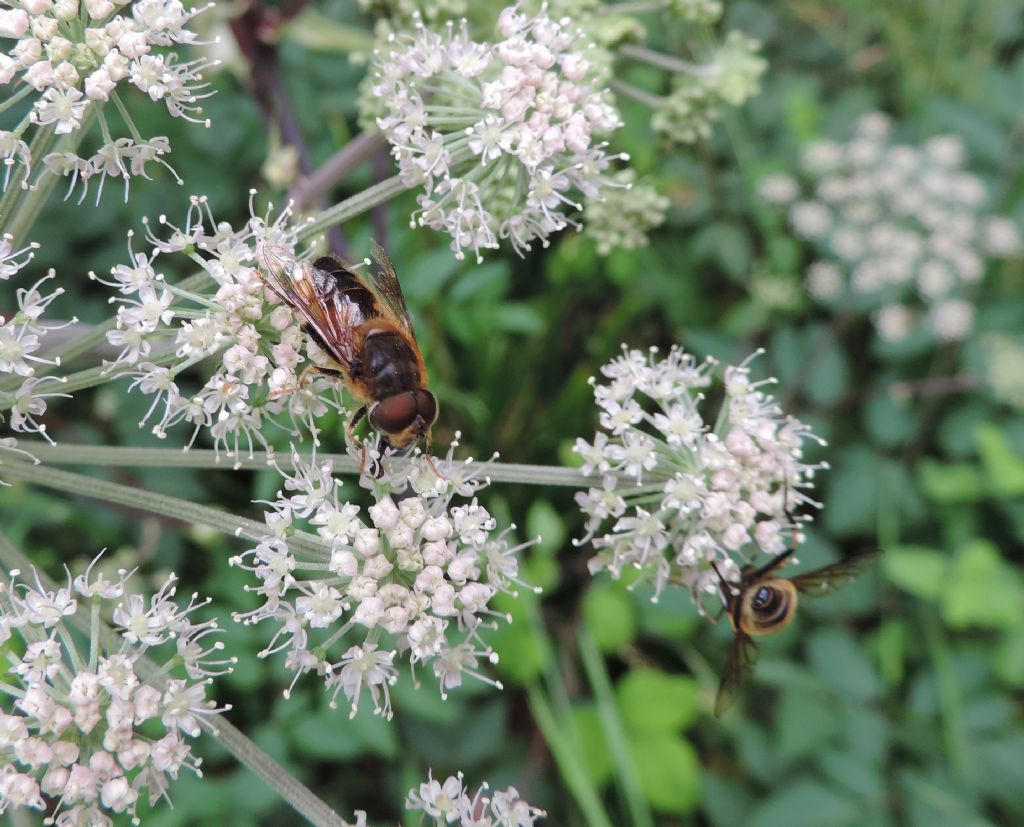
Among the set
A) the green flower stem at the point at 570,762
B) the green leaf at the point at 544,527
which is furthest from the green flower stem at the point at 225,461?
the green flower stem at the point at 570,762

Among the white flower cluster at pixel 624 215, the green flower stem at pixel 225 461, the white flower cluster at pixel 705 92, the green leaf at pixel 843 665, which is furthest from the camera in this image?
the green leaf at pixel 843 665

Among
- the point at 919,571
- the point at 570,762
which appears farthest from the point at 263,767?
the point at 919,571

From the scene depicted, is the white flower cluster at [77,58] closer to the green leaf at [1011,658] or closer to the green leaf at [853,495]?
the green leaf at [853,495]

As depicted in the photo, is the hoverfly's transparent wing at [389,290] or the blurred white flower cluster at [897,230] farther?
the blurred white flower cluster at [897,230]

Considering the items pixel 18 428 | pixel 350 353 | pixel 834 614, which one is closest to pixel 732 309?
pixel 834 614

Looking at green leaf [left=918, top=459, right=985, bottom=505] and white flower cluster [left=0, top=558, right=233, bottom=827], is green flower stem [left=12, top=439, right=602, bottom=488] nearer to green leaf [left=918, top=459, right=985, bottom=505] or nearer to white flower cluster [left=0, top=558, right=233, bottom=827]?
white flower cluster [left=0, top=558, right=233, bottom=827]

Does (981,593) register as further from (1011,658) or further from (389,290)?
(389,290)
